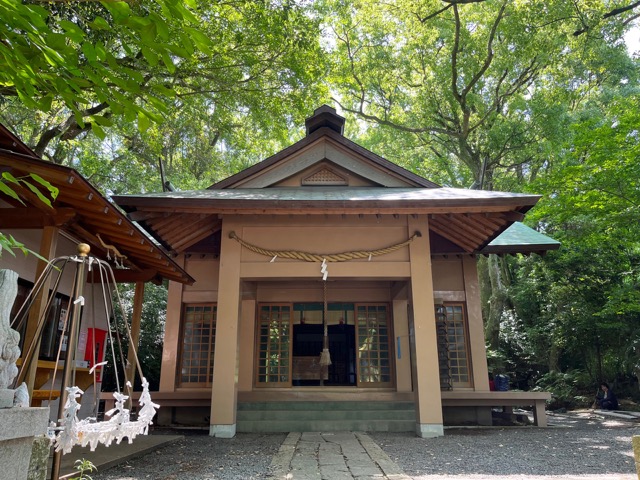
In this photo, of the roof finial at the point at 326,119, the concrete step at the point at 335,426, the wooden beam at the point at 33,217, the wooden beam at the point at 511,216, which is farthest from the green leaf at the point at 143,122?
the roof finial at the point at 326,119

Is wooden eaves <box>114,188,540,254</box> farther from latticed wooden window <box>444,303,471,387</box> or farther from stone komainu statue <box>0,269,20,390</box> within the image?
stone komainu statue <box>0,269,20,390</box>

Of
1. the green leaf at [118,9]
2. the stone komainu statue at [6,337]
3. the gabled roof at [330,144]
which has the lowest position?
the stone komainu statue at [6,337]

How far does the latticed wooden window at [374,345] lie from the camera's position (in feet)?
32.2

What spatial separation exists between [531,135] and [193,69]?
12203 mm

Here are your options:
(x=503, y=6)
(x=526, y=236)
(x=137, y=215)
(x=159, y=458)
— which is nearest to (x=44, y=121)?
(x=137, y=215)

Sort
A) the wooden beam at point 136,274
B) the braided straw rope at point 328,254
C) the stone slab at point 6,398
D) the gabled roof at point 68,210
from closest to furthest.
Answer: the stone slab at point 6,398
the gabled roof at point 68,210
the wooden beam at point 136,274
the braided straw rope at point 328,254

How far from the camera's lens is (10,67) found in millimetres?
2277

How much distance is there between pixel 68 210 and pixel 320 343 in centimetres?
896

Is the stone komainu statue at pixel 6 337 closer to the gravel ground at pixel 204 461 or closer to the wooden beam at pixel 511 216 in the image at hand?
the gravel ground at pixel 204 461

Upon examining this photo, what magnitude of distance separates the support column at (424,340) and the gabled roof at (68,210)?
4351 millimetres

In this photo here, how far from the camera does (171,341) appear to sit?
374 inches

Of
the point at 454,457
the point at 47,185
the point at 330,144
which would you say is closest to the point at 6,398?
the point at 47,185

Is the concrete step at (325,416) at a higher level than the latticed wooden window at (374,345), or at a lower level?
lower

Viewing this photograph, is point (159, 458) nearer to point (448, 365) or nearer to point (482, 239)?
point (448, 365)
